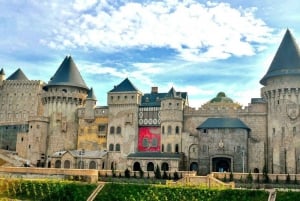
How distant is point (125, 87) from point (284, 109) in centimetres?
2364

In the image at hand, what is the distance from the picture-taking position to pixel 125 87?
7088cm

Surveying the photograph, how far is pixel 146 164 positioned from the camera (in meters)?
63.6

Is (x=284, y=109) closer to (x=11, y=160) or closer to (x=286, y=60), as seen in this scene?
(x=286, y=60)

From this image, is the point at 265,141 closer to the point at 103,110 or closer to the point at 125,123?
the point at 125,123

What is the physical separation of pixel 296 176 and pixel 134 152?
24.6m

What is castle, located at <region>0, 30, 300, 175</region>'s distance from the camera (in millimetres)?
60875

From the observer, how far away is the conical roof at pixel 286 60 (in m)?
61.1

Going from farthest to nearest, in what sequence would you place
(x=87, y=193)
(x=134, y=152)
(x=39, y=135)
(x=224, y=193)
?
(x=39, y=135) < (x=134, y=152) < (x=87, y=193) < (x=224, y=193)

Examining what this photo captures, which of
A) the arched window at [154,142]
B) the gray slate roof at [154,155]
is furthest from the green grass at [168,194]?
the arched window at [154,142]

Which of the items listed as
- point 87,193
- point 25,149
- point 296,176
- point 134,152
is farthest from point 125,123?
point 296,176

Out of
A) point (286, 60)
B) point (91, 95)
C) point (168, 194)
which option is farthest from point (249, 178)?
point (91, 95)

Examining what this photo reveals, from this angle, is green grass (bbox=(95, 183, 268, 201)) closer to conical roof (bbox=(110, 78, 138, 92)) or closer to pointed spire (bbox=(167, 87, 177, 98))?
pointed spire (bbox=(167, 87, 177, 98))

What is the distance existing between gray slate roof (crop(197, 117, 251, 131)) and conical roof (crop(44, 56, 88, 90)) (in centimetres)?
2192

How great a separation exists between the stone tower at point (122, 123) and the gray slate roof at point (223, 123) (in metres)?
10.5
